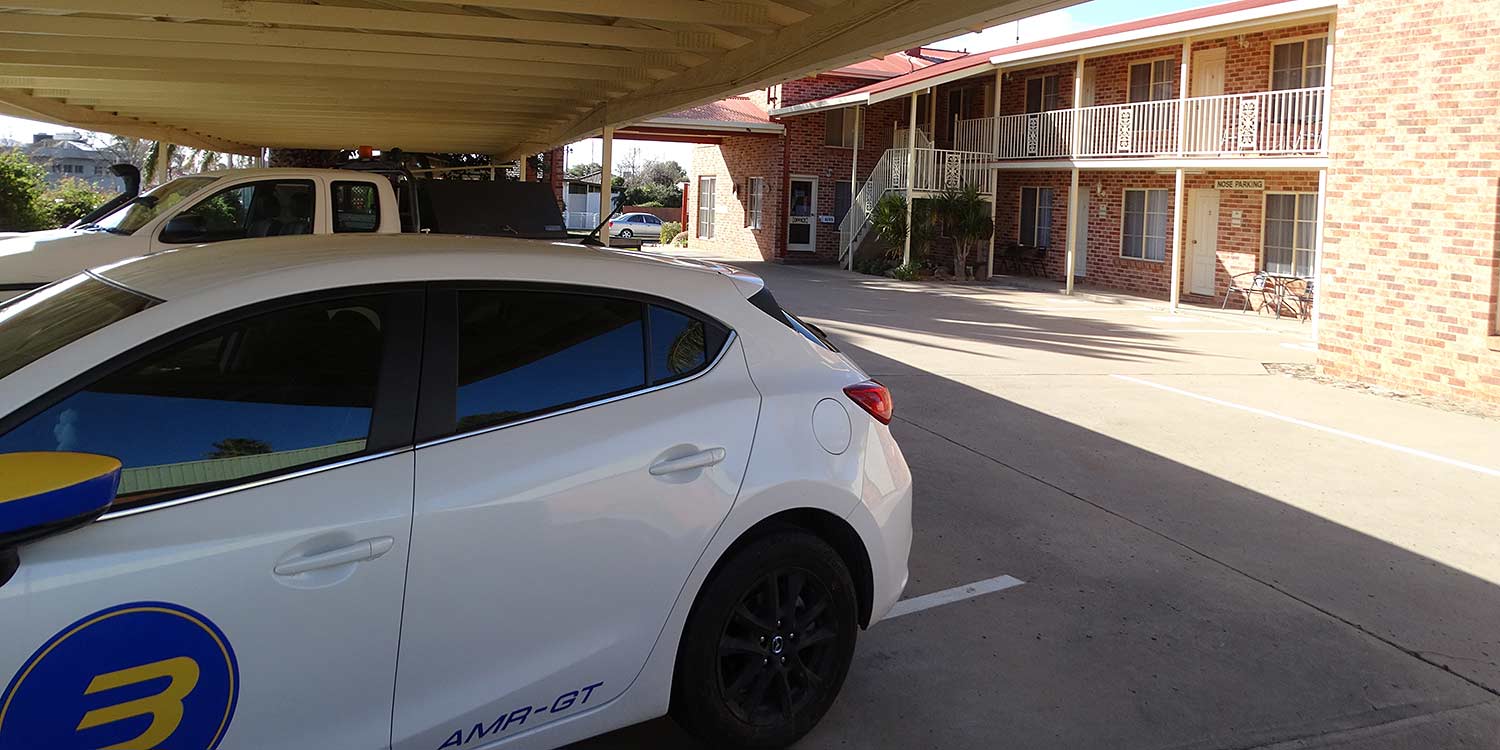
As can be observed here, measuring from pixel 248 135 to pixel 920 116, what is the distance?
63.3ft

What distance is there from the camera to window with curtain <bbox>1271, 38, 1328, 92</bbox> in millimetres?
21125

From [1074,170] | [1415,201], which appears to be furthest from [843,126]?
[1415,201]

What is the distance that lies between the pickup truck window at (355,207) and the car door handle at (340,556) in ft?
24.9

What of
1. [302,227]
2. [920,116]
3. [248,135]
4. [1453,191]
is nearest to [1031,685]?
[302,227]

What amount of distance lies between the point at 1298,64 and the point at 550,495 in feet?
72.6

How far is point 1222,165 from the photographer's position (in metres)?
20.8

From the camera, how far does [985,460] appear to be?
326 inches

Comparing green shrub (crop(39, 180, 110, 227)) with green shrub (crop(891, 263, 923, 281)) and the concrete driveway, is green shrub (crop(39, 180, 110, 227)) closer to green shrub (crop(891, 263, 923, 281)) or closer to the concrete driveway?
green shrub (crop(891, 263, 923, 281))

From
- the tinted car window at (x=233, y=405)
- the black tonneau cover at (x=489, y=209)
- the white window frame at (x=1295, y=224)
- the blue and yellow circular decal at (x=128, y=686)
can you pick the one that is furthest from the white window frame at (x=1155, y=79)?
the blue and yellow circular decal at (x=128, y=686)

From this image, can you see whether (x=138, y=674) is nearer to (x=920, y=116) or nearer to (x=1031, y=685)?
(x=1031, y=685)

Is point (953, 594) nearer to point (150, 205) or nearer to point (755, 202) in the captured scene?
point (150, 205)

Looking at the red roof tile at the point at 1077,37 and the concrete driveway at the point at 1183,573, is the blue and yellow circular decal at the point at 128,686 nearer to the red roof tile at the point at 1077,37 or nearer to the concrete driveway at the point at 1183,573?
the concrete driveway at the point at 1183,573

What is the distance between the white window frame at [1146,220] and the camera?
79.6ft

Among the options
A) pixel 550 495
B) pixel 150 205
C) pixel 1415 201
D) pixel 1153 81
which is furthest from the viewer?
pixel 1153 81
